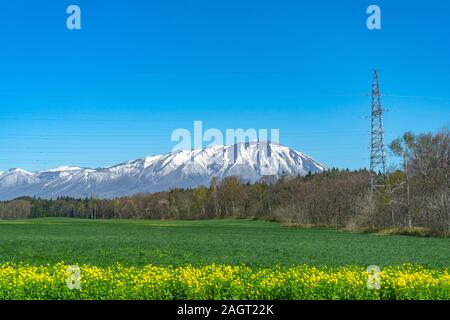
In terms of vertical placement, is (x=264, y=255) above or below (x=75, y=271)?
below

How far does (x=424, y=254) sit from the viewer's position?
Result: 4319 centimetres

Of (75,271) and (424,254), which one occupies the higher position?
(75,271)

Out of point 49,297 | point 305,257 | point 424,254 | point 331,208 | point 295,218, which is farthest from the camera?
point 295,218

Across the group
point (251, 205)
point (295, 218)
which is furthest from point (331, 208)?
point (251, 205)
